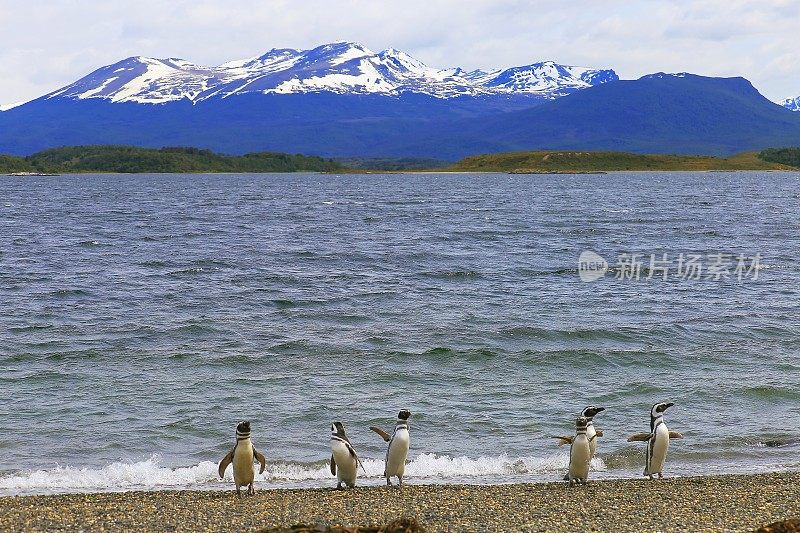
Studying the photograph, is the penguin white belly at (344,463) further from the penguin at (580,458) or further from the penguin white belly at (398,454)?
the penguin at (580,458)

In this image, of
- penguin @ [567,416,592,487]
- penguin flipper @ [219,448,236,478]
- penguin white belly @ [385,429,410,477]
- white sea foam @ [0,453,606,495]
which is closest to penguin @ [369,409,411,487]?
penguin white belly @ [385,429,410,477]

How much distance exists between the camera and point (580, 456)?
1240cm

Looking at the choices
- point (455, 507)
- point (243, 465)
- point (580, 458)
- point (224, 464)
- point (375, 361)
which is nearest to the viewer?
point (455, 507)

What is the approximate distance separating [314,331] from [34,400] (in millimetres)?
7912

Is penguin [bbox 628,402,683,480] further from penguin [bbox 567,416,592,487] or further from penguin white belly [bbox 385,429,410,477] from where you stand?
penguin white belly [bbox 385,429,410,477]

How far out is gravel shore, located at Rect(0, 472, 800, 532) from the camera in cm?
1016

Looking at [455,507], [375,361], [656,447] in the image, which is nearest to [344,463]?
[455,507]

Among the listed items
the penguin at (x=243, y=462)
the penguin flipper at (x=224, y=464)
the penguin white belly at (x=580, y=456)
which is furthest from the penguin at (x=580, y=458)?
the penguin flipper at (x=224, y=464)

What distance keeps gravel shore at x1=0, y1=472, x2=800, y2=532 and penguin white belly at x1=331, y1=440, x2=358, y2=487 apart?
26 cm

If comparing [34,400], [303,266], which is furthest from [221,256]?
[34,400]

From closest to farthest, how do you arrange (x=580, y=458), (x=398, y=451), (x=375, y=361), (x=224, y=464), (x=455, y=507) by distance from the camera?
(x=455, y=507), (x=580, y=458), (x=224, y=464), (x=398, y=451), (x=375, y=361)

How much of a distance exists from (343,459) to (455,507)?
2019 mm

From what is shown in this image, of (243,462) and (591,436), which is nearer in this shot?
(243,462)

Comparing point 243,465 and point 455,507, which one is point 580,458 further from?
point 243,465
